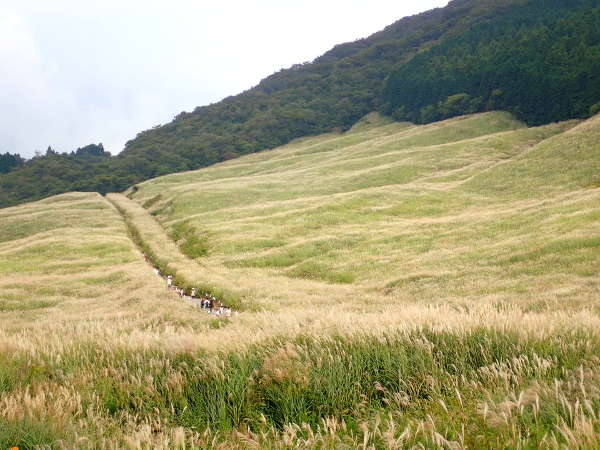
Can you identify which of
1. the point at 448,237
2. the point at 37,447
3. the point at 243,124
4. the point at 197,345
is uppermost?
the point at 243,124

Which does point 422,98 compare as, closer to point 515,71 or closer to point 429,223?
point 515,71

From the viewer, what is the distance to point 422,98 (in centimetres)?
13938

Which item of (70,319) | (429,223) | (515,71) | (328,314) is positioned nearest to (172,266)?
(70,319)

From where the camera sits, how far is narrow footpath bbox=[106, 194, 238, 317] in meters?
23.8

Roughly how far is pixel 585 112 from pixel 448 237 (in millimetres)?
72315

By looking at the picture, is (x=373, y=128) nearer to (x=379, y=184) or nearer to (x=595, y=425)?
(x=379, y=184)

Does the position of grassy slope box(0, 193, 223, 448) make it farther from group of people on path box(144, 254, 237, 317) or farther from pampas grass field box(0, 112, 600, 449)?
group of people on path box(144, 254, 237, 317)

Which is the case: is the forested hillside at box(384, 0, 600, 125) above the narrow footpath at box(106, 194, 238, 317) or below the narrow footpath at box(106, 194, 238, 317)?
above

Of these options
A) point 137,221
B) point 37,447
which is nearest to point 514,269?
point 37,447

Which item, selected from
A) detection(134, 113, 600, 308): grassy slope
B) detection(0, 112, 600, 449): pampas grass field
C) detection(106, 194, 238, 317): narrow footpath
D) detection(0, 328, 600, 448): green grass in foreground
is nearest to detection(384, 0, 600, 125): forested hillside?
detection(134, 113, 600, 308): grassy slope

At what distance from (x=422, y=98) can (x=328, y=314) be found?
144365 millimetres

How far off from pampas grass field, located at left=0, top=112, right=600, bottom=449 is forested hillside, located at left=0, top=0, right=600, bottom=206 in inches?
1211

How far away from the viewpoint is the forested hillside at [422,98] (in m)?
93.9

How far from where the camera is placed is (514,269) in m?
22.4
